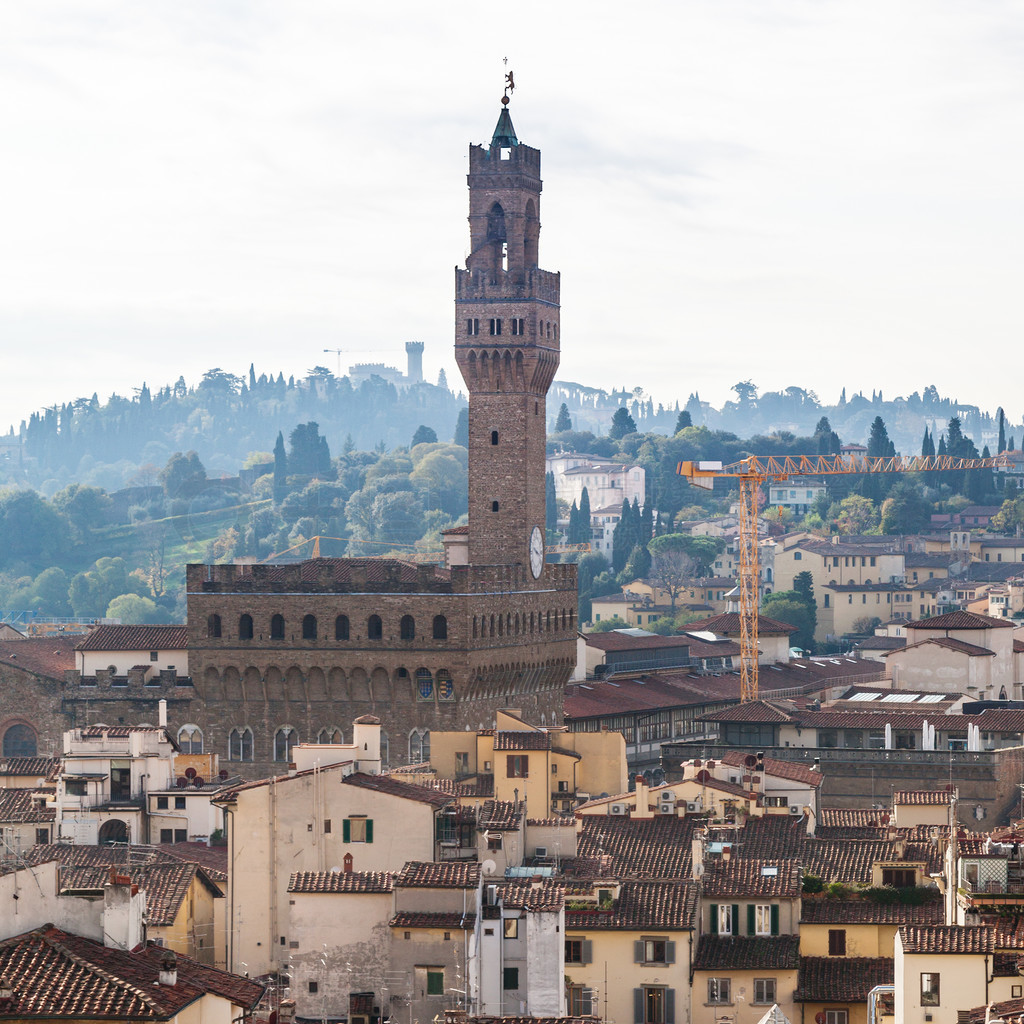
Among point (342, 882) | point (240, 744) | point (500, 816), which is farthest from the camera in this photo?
point (240, 744)

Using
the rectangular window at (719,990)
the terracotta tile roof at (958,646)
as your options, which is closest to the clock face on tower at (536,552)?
the terracotta tile roof at (958,646)

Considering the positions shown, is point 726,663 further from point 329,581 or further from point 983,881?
point 983,881

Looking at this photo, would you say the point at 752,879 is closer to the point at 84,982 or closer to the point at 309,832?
the point at 309,832

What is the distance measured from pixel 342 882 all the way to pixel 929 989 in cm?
1033

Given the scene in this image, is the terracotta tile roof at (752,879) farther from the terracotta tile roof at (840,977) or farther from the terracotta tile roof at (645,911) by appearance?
the terracotta tile roof at (645,911)

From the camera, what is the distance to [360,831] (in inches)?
1768

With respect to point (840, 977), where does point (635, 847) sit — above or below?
above

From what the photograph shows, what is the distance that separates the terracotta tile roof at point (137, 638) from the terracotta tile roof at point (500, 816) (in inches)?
1365

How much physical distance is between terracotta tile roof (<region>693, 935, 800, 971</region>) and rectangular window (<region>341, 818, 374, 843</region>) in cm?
687

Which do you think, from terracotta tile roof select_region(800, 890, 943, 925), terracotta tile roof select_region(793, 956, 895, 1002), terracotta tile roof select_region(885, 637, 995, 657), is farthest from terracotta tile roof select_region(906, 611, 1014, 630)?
terracotta tile roof select_region(793, 956, 895, 1002)

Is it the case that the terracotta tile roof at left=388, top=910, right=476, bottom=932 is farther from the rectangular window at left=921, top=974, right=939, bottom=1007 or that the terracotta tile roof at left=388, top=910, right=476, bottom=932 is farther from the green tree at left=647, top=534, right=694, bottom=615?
the green tree at left=647, top=534, right=694, bottom=615

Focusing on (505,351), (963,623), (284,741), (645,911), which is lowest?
(284,741)

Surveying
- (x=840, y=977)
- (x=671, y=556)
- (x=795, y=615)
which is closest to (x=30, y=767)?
(x=840, y=977)

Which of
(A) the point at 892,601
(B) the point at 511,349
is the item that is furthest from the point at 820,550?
(B) the point at 511,349
